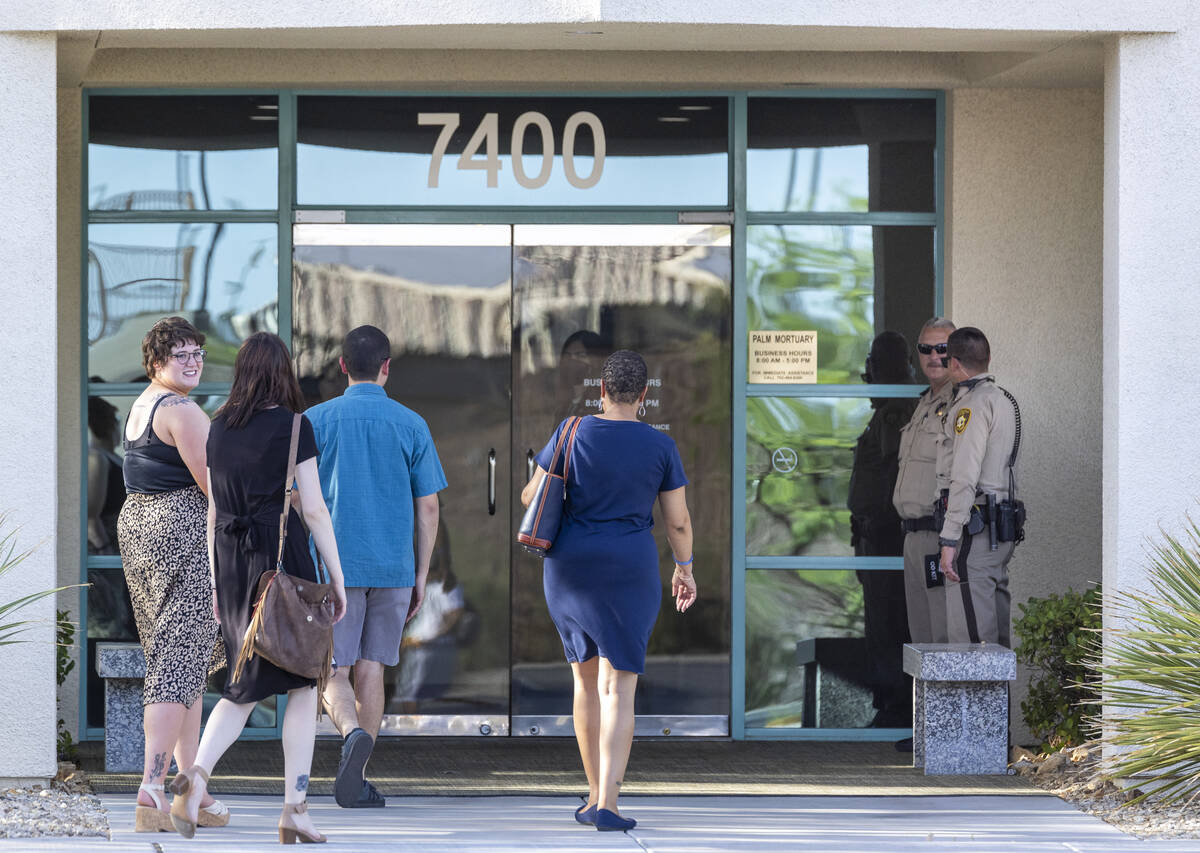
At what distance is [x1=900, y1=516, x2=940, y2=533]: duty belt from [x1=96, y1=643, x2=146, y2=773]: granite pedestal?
12.4ft

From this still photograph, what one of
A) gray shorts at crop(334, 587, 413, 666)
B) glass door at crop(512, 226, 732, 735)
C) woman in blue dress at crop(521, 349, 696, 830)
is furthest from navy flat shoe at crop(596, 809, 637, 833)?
glass door at crop(512, 226, 732, 735)

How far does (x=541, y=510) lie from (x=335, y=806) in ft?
5.40

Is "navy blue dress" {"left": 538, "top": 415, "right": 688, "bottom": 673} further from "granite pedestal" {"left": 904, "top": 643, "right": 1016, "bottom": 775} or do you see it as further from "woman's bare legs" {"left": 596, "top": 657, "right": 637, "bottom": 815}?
"granite pedestal" {"left": 904, "top": 643, "right": 1016, "bottom": 775}

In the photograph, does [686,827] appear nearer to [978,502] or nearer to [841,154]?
[978,502]

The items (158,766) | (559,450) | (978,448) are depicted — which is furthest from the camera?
(978,448)

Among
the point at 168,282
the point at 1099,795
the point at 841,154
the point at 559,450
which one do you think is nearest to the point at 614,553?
the point at 559,450

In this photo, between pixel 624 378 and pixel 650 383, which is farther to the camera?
pixel 650 383

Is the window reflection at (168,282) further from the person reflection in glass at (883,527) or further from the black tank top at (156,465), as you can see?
the person reflection in glass at (883,527)

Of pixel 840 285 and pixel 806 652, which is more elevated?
pixel 840 285

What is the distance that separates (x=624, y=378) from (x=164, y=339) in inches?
68.5

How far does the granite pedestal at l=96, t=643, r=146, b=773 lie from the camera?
7.00 m

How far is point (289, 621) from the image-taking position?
5281 millimetres

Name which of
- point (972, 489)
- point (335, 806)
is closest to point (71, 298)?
point (335, 806)

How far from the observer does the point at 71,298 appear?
7930mm
